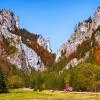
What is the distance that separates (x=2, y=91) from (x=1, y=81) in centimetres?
450

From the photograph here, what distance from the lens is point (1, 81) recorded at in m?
190

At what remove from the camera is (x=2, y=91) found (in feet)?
618

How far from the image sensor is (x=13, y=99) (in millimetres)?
122938

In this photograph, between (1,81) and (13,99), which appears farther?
(1,81)

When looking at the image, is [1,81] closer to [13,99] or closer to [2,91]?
[2,91]

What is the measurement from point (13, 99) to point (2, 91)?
6633cm

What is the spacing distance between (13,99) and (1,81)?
223 ft

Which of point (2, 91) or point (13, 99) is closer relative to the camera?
point (13, 99)

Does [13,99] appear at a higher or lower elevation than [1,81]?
lower

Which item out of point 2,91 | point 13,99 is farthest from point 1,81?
point 13,99
